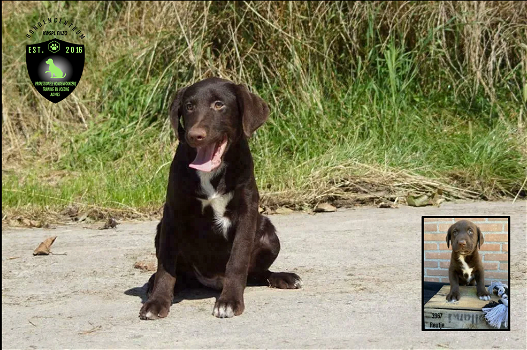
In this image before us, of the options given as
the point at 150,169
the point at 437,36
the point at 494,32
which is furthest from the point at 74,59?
the point at 494,32

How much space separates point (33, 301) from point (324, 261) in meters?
1.63

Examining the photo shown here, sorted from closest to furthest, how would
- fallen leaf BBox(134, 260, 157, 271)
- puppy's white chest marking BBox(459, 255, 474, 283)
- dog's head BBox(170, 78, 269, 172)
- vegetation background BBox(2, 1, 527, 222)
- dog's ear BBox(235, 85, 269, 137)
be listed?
puppy's white chest marking BBox(459, 255, 474, 283) < dog's head BBox(170, 78, 269, 172) < dog's ear BBox(235, 85, 269, 137) < fallen leaf BBox(134, 260, 157, 271) < vegetation background BBox(2, 1, 527, 222)

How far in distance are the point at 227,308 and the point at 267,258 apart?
1.85 feet

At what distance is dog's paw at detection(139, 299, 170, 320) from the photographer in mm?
3738

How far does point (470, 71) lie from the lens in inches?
314

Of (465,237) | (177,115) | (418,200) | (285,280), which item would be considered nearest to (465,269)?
(465,237)

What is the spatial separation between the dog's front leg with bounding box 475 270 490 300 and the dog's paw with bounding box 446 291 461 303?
3.0 inches

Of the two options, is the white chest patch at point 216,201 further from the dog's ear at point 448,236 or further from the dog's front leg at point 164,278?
the dog's ear at point 448,236

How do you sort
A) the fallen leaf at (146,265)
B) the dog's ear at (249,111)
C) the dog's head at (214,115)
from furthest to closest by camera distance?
the fallen leaf at (146,265), the dog's ear at (249,111), the dog's head at (214,115)

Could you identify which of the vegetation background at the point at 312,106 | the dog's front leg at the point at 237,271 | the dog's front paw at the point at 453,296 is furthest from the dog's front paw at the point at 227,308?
the vegetation background at the point at 312,106

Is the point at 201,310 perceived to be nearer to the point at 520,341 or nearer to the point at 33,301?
the point at 33,301

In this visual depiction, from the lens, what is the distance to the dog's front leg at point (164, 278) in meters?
3.77

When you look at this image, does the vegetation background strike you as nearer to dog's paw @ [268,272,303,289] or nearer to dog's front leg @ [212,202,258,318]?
dog's paw @ [268,272,303,289]

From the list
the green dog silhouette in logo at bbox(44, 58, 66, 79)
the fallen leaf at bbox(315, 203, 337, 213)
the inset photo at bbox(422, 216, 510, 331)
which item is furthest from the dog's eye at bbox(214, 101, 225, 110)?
the green dog silhouette in logo at bbox(44, 58, 66, 79)
